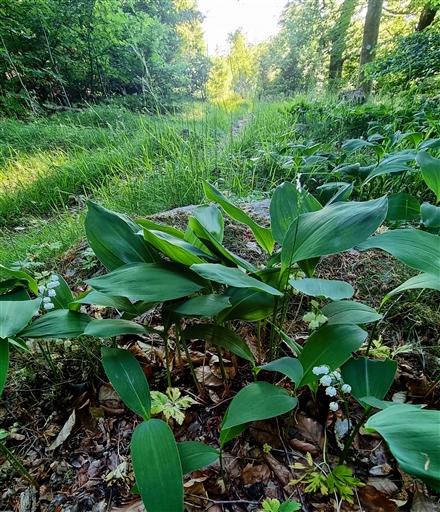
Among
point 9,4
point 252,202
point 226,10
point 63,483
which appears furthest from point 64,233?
point 9,4

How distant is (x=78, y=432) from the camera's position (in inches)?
32.3

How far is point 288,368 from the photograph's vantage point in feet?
1.94

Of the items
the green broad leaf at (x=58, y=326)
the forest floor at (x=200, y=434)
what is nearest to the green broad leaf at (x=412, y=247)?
the forest floor at (x=200, y=434)

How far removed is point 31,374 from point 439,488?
3.69 feet

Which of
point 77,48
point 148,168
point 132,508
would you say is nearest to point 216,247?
point 132,508

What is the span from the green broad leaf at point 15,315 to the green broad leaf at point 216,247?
42 cm

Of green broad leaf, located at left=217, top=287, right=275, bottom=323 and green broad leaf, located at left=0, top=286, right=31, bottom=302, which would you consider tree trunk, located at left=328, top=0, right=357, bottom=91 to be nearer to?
green broad leaf, located at left=217, top=287, right=275, bottom=323

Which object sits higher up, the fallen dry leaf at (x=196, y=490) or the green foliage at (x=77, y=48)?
the green foliage at (x=77, y=48)

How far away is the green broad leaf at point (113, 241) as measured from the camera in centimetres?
76

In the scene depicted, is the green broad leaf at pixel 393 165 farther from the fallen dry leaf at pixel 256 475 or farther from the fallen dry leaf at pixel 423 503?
the fallen dry leaf at pixel 256 475

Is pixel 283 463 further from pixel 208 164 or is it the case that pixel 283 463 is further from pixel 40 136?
pixel 40 136

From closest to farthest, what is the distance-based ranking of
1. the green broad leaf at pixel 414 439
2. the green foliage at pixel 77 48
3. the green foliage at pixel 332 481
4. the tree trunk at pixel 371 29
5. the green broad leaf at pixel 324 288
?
1. the green broad leaf at pixel 414 439
2. the green broad leaf at pixel 324 288
3. the green foliage at pixel 332 481
4. the green foliage at pixel 77 48
5. the tree trunk at pixel 371 29

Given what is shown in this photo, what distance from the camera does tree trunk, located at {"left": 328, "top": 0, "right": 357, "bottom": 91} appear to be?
964 cm

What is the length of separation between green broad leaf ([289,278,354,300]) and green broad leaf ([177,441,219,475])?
40 centimetres
